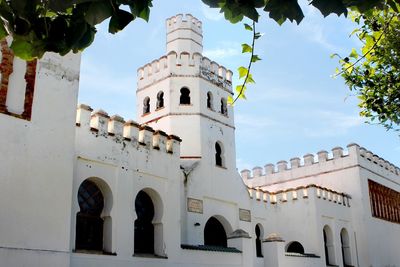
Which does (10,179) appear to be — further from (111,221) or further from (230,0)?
(230,0)

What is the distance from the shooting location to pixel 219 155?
20.7 m

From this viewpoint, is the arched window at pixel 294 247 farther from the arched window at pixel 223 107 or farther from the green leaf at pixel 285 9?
the green leaf at pixel 285 9

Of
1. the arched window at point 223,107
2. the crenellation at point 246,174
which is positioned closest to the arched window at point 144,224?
the arched window at point 223,107

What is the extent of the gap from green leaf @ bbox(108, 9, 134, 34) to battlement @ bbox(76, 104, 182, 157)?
10460 mm

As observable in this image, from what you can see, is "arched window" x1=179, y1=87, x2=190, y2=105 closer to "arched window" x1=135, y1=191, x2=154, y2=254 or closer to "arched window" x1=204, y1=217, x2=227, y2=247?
"arched window" x1=204, y1=217, x2=227, y2=247

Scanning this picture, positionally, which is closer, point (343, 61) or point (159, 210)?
point (343, 61)

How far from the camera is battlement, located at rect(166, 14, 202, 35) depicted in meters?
22.1

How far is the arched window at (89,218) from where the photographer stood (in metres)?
13.3

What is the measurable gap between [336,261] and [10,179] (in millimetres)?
17511

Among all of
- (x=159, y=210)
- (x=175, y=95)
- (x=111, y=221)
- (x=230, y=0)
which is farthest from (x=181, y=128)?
(x=230, y=0)

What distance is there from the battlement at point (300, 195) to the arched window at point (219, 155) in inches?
129

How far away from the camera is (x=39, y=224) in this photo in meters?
10.0

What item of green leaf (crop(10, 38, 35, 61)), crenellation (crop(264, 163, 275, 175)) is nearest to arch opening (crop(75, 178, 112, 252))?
green leaf (crop(10, 38, 35, 61))

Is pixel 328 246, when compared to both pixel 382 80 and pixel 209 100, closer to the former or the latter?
pixel 209 100
